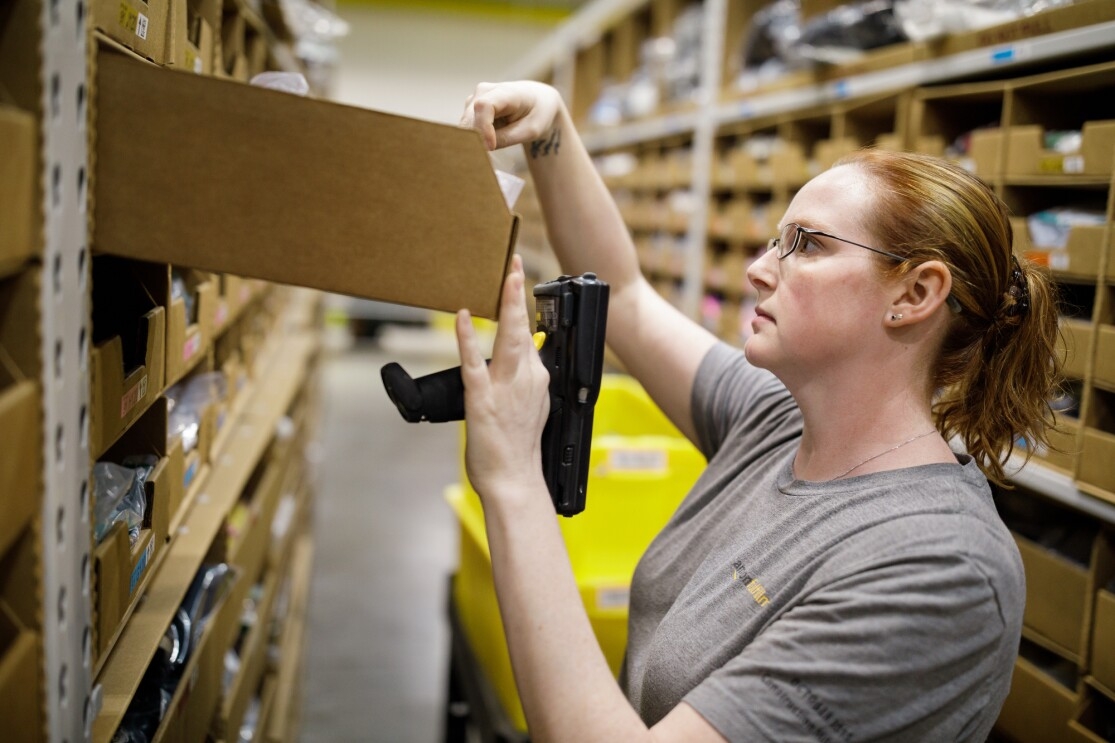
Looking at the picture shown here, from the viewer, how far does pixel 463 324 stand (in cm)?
86

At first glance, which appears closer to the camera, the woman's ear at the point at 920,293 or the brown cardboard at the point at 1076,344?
the woman's ear at the point at 920,293

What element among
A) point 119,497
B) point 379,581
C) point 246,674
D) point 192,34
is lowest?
point 379,581

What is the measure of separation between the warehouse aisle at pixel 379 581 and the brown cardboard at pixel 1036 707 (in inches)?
74.1

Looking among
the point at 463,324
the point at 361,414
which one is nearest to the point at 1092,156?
the point at 463,324

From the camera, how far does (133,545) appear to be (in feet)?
3.17

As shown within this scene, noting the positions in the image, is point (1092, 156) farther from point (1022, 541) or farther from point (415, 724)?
point (415, 724)

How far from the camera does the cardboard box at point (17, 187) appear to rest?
1.95 feet

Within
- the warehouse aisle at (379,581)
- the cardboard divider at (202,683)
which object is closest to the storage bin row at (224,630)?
the cardboard divider at (202,683)

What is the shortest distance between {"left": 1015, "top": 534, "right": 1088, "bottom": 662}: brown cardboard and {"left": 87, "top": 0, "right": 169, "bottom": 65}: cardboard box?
1439 millimetres

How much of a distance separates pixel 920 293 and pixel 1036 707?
2.84 feet

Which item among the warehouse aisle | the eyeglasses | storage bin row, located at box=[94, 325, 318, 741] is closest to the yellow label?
storage bin row, located at box=[94, 325, 318, 741]

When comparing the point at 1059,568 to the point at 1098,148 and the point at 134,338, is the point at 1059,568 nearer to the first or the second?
the point at 1098,148

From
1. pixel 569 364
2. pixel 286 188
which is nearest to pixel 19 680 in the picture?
pixel 286 188

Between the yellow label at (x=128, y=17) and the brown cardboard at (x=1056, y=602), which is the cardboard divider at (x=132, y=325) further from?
the brown cardboard at (x=1056, y=602)
